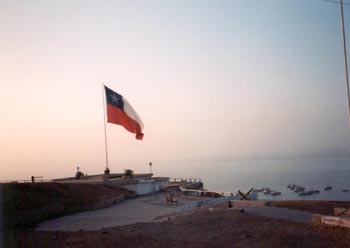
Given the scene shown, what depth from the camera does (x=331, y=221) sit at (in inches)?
487

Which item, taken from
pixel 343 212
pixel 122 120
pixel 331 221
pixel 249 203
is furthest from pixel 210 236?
pixel 122 120

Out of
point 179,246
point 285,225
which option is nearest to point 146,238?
point 179,246

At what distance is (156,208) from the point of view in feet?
77.0

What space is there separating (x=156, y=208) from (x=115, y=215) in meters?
3.46

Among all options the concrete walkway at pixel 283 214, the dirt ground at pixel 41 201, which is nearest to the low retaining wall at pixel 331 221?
the concrete walkway at pixel 283 214

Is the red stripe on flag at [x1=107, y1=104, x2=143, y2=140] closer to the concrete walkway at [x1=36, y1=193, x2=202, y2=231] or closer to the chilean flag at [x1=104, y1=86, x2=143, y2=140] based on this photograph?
the chilean flag at [x1=104, y1=86, x2=143, y2=140]

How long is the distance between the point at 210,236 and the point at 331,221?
4289 millimetres

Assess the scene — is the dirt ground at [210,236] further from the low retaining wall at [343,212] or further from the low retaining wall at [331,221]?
the low retaining wall at [343,212]

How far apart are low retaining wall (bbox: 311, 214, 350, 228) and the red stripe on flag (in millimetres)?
21130

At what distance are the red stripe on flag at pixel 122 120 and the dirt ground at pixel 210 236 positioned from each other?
17.3 metres

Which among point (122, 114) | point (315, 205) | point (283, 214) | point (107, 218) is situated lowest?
point (107, 218)

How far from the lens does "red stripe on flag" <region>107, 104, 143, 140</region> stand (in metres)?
31.5

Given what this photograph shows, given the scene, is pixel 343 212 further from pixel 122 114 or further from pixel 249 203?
pixel 122 114

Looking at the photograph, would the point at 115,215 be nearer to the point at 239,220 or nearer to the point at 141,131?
the point at 239,220
